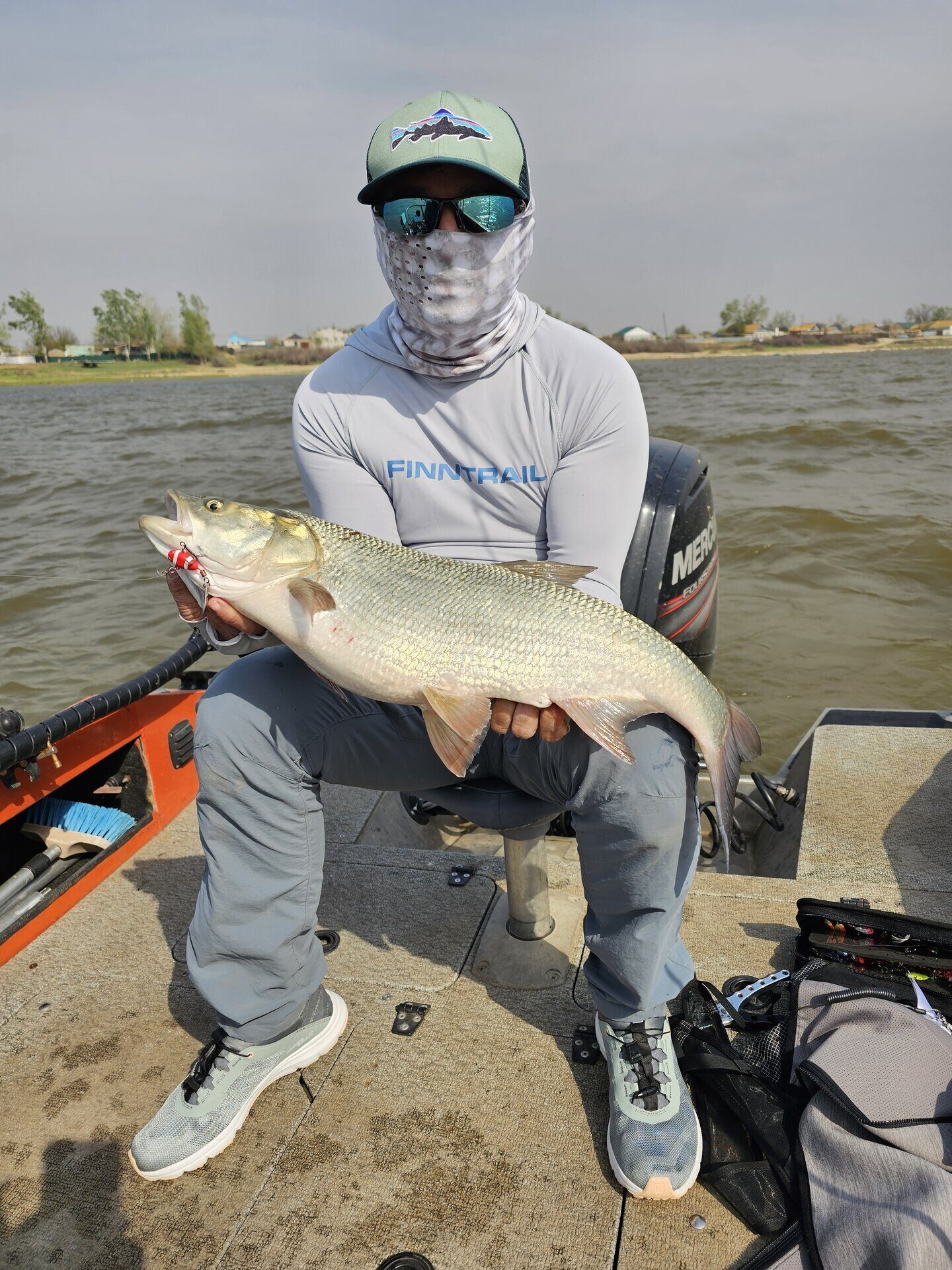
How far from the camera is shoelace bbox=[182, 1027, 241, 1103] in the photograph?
205 centimetres

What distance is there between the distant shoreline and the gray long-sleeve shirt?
75.4 m

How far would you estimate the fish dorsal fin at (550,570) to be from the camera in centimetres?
205

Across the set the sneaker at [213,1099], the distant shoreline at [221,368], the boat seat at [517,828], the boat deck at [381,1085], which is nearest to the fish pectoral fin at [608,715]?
the boat seat at [517,828]

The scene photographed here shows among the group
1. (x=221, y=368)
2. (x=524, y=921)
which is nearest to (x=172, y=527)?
(x=524, y=921)

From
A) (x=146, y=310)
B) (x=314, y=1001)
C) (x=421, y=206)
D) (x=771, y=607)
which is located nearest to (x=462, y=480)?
(x=421, y=206)

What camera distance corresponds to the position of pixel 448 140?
2016mm

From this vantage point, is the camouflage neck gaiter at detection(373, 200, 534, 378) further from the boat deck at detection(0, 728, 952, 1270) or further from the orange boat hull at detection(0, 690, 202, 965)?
the boat deck at detection(0, 728, 952, 1270)

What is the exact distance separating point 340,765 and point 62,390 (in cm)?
6716

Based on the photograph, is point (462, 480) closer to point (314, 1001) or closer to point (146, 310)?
point (314, 1001)

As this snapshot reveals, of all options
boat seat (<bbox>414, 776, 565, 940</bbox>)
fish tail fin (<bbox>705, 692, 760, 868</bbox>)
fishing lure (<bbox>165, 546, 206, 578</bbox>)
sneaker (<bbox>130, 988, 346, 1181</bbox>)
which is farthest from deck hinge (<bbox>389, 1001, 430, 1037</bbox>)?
fishing lure (<bbox>165, 546, 206, 578</bbox>)

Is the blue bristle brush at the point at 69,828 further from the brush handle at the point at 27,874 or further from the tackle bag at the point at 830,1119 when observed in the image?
the tackle bag at the point at 830,1119

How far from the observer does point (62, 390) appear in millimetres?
59938

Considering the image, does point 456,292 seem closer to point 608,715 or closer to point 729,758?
point 608,715

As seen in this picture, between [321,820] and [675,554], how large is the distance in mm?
2016
